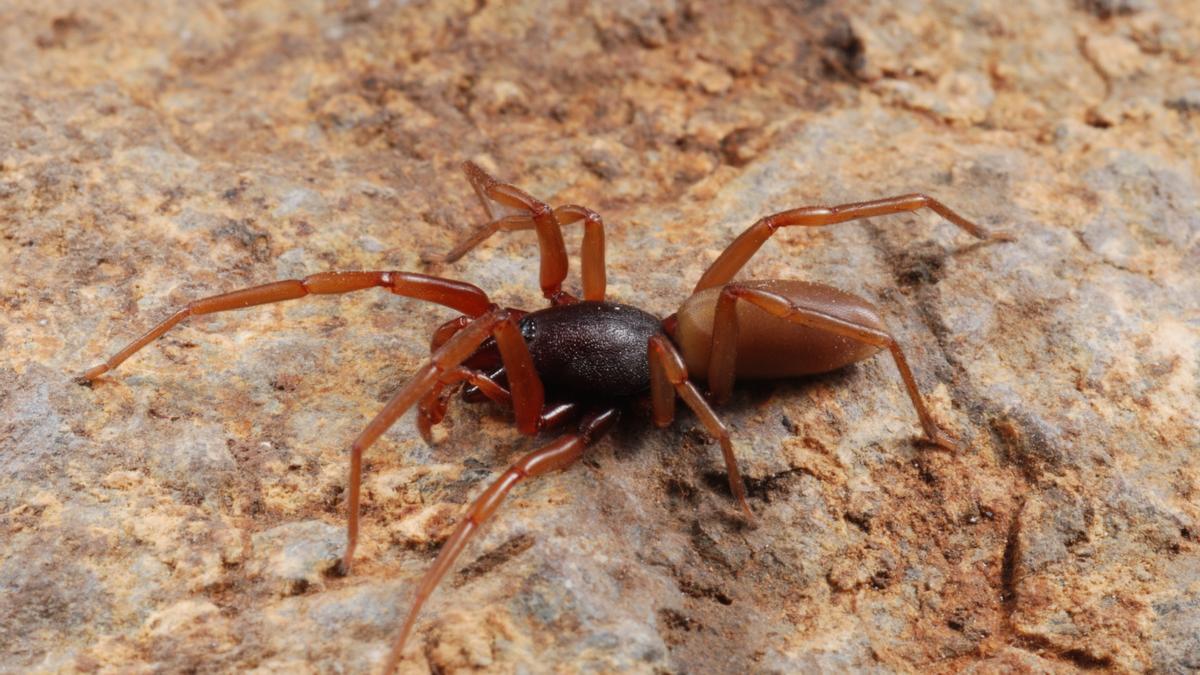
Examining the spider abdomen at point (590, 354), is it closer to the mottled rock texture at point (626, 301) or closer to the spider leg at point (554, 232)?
the mottled rock texture at point (626, 301)

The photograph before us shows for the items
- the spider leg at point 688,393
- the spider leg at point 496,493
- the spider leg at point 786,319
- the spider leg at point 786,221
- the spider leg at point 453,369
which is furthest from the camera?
the spider leg at point 786,221

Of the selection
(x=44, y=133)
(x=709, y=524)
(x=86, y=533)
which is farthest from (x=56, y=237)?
(x=709, y=524)

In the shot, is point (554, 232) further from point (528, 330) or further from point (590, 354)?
point (590, 354)

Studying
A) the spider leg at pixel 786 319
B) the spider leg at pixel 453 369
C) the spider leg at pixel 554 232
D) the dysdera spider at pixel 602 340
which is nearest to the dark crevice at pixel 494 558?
the dysdera spider at pixel 602 340

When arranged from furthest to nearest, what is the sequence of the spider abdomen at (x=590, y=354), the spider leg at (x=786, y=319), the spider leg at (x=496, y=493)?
1. the spider abdomen at (x=590, y=354)
2. the spider leg at (x=786, y=319)
3. the spider leg at (x=496, y=493)

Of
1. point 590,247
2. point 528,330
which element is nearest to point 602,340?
point 528,330

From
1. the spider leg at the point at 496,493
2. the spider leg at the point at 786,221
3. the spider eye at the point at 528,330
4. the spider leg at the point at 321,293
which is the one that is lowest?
the spider leg at the point at 496,493

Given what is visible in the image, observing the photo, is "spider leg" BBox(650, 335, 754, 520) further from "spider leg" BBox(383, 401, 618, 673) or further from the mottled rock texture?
"spider leg" BBox(383, 401, 618, 673)

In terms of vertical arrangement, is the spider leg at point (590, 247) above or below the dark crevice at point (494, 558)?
above
